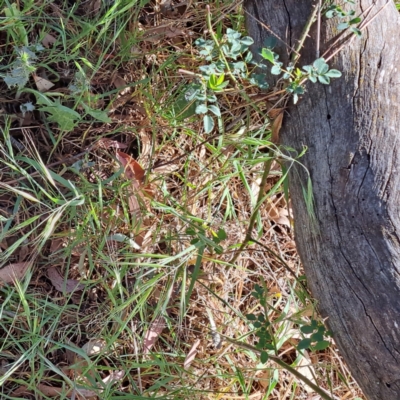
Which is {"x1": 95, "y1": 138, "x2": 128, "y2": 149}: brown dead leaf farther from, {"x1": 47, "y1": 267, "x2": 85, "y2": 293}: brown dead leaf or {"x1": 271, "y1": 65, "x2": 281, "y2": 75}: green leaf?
{"x1": 271, "y1": 65, "x2": 281, "y2": 75}: green leaf

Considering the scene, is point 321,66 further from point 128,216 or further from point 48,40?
point 48,40

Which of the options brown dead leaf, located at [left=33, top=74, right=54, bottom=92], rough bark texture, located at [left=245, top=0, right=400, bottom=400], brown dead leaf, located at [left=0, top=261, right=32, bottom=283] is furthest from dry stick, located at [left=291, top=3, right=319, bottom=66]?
brown dead leaf, located at [left=0, top=261, right=32, bottom=283]

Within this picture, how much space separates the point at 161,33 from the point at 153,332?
3.53 ft

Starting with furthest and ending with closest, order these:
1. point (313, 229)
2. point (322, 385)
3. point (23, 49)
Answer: point (322, 385)
point (23, 49)
point (313, 229)

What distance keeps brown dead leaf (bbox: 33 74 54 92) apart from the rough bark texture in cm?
81

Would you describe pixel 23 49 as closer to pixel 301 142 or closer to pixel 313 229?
pixel 301 142

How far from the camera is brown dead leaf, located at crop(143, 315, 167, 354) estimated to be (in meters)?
1.82

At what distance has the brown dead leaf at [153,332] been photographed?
5.96ft

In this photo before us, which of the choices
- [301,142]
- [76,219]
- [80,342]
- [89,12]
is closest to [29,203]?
[76,219]

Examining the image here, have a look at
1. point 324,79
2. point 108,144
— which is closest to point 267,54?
point 324,79

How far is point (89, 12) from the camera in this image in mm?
1822

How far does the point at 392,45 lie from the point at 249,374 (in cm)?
117

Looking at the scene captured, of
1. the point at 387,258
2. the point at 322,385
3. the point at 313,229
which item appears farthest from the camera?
the point at 322,385

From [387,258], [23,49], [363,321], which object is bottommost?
[23,49]
